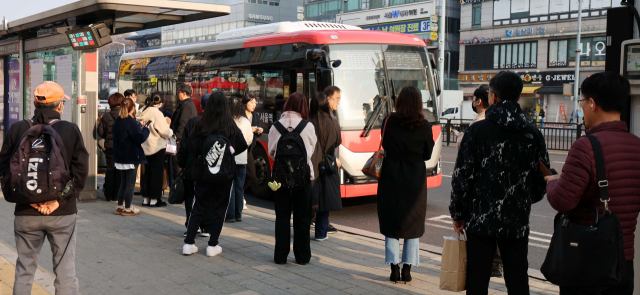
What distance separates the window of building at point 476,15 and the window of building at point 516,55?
119 inches

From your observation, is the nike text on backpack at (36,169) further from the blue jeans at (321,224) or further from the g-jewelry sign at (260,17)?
the g-jewelry sign at (260,17)

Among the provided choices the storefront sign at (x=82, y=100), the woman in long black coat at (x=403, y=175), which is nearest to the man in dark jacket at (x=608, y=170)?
the woman in long black coat at (x=403, y=175)

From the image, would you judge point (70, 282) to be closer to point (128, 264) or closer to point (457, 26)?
point (128, 264)

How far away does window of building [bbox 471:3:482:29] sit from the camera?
50.3m

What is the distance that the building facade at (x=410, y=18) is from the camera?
5372cm

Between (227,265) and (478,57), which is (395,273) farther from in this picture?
(478,57)

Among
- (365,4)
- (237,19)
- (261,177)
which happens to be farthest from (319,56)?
(237,19)

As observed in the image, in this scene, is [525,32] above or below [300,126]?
above

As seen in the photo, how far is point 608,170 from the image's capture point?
3090 millimetres

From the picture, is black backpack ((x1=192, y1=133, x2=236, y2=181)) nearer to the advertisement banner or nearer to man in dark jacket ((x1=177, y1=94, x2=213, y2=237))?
man in dark jacket ((x1=177, y1=94, x2=213, y2=237))

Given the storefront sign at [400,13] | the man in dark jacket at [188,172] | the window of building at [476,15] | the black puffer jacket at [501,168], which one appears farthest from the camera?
the storefront sign at [400,13]

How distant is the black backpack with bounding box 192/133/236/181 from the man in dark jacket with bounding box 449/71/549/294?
2.83 m

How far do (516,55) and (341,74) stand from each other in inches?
1621

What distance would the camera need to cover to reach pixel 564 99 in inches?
1727
